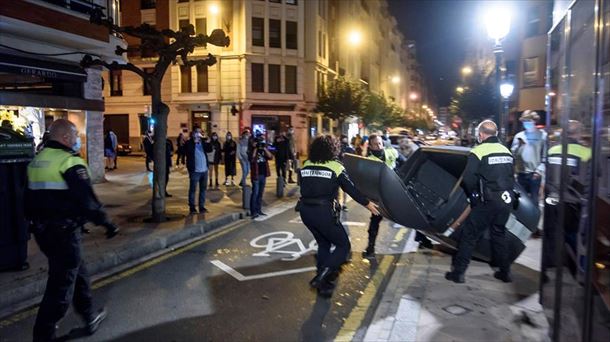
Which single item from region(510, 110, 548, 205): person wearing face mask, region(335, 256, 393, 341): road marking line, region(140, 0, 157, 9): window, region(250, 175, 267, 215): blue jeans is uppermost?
region(140, 0, 157, 9): window

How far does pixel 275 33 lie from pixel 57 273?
34.1 metres

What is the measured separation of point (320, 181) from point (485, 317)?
2122 mm

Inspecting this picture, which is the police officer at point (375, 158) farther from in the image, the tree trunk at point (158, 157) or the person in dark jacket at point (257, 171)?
the tree trunk at point (158, 157)

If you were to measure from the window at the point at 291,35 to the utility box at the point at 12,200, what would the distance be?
3228 cm

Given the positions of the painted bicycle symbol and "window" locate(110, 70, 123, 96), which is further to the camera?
"window" locate(110, 70, 123, 96)

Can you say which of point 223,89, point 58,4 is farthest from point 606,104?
point 223,89

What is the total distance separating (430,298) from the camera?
17.6ft

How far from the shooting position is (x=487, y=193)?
5.50 meters

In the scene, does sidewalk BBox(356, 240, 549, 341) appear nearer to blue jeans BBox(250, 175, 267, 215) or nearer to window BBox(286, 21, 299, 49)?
blue jeans BBox(250, 175, 267, 215)

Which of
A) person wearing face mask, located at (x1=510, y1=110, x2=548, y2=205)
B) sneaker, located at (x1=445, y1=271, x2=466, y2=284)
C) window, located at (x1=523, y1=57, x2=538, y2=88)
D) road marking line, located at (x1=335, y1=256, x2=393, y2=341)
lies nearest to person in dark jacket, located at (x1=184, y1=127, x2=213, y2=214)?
road marking line, located at (x1=335, y1=256, x2=393, y2=341)

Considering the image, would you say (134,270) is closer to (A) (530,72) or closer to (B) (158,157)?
(B) (158,157)

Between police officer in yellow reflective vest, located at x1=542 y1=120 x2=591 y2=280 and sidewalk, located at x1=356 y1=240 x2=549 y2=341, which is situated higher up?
police officer in yellow reflective vest, located at x1=542 y1=120 x2=591 y2=280

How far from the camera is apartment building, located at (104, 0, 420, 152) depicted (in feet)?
115

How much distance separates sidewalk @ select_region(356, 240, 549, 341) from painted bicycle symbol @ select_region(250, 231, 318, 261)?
5.27 ft
